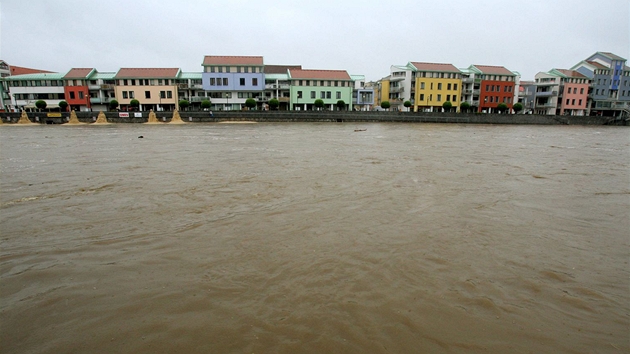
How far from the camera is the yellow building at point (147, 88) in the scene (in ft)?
220

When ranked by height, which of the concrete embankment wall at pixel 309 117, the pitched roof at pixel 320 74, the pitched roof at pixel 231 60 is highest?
the pitched roof at pixel 231 60

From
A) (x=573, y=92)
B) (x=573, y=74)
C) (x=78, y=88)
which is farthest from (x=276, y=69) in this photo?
(x=573, y=92)

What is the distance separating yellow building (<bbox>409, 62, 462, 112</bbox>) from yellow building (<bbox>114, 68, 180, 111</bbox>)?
149ft

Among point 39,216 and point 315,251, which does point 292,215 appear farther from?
point 39,216

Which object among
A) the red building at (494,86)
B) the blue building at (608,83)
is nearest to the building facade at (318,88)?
the red building at (494,86)

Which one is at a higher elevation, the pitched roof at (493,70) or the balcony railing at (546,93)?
the pitched roof at (493,70)

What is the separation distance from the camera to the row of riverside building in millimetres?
67625

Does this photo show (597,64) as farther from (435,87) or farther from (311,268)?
(311,268)

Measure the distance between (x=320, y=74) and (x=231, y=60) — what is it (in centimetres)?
1689

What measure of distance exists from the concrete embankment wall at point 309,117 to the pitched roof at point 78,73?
13399 millimetres

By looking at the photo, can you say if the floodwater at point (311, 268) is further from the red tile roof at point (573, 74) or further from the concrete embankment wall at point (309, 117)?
the red tile roof at point (573, 74)

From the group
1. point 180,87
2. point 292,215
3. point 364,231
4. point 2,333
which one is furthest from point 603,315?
point 180,87

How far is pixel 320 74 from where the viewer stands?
7081cm

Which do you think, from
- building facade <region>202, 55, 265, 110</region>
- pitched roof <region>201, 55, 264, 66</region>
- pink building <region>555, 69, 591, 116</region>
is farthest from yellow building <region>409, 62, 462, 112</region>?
pitched roof <region>201, 55, 264, 66</region>
